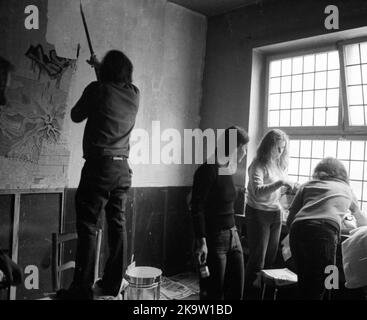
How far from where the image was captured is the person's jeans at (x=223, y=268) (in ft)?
6.92

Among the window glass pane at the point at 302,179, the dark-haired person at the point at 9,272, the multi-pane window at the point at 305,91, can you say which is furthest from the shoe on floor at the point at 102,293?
the multi-pane window at the point at 305,91

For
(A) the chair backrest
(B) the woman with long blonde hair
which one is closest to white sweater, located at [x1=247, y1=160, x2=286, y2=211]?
(B) the woman with long blonde hair

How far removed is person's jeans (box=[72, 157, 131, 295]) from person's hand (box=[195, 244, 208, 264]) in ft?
1.69

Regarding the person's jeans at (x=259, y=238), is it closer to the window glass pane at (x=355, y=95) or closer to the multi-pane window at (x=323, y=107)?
the multi-pane window at (x=323, y=107)

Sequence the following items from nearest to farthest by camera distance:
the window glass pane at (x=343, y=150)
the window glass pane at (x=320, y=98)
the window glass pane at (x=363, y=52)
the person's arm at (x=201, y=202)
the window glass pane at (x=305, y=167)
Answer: the person's arm at (x=201, y=202)
the window glass pane at (x=363, y=52)
the window glass pane at (x=343, y=150)
the window glass pane at (x=320, y=98)
the window glass pane at (x=305, y=167)

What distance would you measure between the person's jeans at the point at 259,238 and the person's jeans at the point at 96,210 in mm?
1094

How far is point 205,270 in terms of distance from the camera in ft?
6.92

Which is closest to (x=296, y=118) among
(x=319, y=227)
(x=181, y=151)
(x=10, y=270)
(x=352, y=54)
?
(x=352, y=54)

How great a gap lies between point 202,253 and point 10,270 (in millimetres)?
1234

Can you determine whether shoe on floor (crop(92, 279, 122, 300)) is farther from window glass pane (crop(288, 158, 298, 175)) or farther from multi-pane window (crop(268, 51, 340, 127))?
multi-pane window (crop(268, 51, 340, 127))

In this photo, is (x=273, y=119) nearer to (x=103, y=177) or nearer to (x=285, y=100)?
(x=285, y=100)

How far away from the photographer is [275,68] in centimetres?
349
